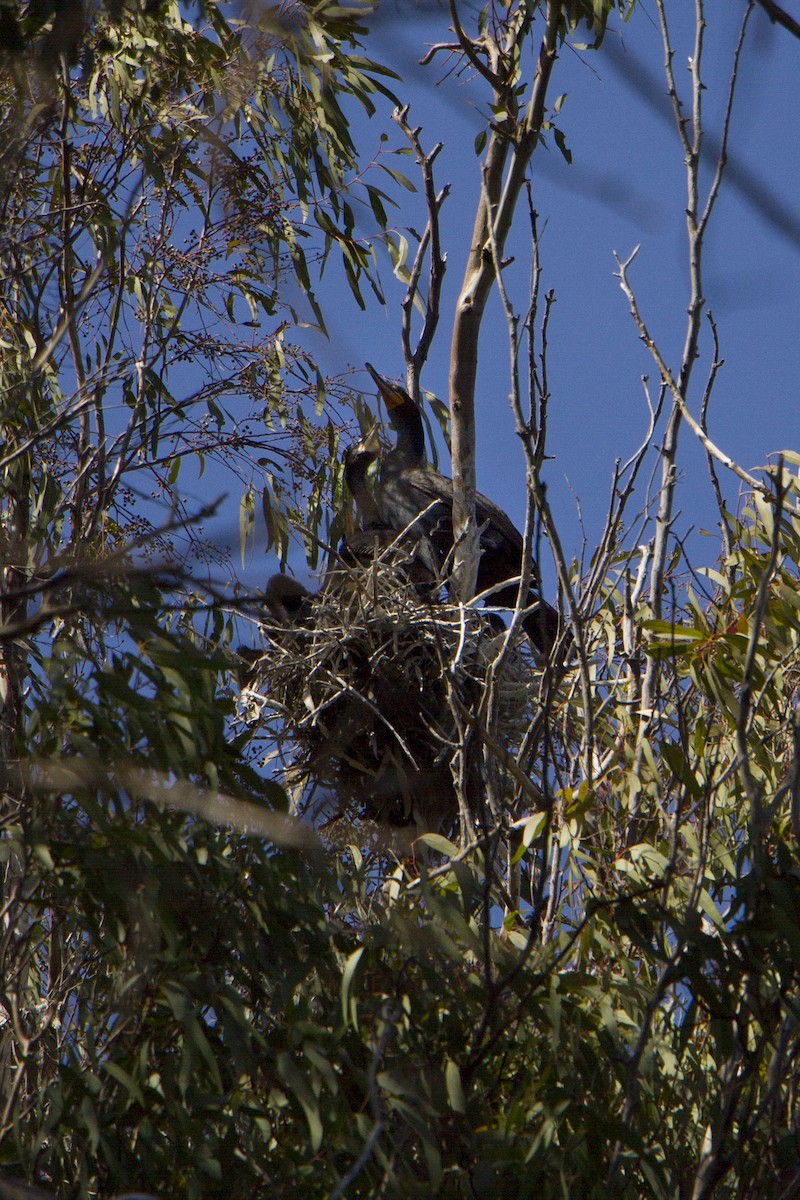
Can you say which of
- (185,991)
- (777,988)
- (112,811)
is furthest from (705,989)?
(112,811)

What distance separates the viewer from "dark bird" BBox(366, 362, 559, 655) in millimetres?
5820

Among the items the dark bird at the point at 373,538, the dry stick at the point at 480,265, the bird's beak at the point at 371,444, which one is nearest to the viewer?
the dry stick at the point at 480,265

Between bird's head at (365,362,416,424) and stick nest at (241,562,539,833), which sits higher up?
bird's head at (365,362,416,424)

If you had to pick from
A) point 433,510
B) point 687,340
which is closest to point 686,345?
point 687,340

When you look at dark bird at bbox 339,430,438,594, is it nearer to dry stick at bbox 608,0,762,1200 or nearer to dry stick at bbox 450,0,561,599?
dry stick at bbox 450,0,561,599

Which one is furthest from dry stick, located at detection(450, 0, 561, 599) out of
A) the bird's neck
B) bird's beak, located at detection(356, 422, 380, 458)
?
the bird's neck

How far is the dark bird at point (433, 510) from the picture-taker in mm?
5820

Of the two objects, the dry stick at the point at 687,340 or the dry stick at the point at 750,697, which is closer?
the dry stick at the point at 750,697

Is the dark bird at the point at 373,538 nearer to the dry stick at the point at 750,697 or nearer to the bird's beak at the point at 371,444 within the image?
the bird's beak at the point at 371,444

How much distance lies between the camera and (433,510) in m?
5.95

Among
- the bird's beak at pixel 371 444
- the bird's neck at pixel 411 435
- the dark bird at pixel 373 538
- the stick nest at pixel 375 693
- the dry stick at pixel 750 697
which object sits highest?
the bird's neck at pixel 411 435

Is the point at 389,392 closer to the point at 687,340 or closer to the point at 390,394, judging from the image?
the point at 390,394

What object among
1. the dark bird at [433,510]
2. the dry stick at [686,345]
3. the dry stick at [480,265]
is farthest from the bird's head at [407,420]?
the dry stick at [686,345]

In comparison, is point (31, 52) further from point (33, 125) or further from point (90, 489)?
point (90, 489)
